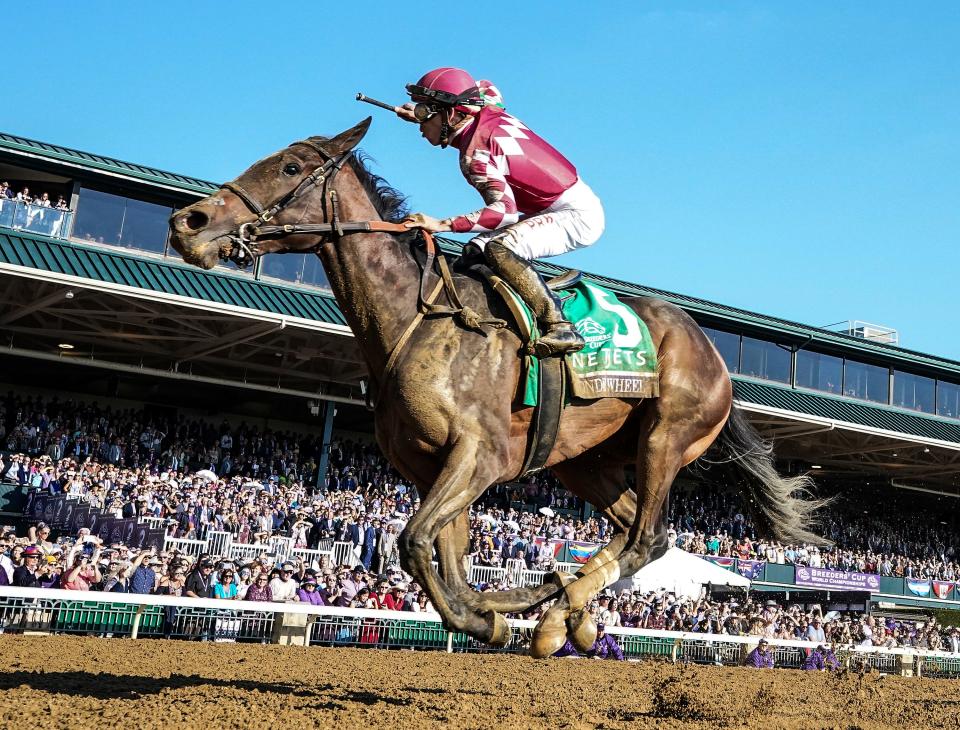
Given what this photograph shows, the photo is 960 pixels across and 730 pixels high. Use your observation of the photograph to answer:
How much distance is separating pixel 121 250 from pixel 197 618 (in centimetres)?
1066

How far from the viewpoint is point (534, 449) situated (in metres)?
4.72

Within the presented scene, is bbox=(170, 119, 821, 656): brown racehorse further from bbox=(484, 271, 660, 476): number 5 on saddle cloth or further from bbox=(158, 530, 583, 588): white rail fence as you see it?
bbox=(158, 530, 583, 588): white rail fence

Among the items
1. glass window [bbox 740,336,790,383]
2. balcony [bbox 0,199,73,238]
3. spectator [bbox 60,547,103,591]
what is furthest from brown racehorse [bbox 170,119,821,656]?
glass window [bbox 740,336,790,383]

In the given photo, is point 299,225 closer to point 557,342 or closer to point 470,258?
point 470,258

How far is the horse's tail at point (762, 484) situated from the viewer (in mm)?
5844

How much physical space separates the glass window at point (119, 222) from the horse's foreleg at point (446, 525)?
17.4 metres

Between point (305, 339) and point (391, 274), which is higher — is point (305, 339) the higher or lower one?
the higher one

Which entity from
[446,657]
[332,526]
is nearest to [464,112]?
[446,657]

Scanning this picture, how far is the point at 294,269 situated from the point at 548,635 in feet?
57.8

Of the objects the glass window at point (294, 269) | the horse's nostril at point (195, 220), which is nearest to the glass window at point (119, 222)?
the glass window at point (294, 269)

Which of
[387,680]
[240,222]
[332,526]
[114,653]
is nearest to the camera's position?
[240,222]

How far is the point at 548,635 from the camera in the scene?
173 inches

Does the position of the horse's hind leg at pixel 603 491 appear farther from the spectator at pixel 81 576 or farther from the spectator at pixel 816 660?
the spectator at pixel 816 660

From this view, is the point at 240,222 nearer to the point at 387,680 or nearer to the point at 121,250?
the point at 387,680
